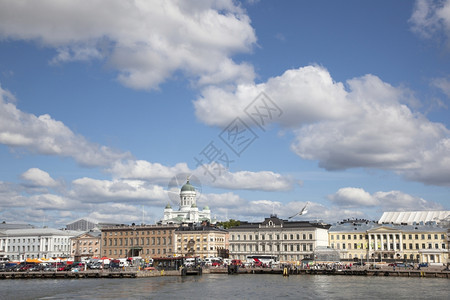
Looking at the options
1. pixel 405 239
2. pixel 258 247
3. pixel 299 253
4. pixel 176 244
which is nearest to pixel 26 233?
pixel 176 244

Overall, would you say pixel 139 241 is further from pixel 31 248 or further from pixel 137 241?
pixel 31 248

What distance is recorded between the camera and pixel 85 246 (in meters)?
144

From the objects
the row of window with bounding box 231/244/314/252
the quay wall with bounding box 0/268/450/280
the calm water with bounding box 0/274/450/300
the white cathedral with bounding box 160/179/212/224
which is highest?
the white cathedral with bounding box 160/179/212/224

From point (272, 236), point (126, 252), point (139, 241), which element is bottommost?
point (126, 252)

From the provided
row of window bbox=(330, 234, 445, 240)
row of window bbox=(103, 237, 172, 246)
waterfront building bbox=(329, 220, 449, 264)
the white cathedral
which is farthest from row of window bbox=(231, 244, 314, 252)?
the white cathedral

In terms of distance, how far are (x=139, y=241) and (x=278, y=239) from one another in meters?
34.8

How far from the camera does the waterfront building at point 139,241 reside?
133250 mm

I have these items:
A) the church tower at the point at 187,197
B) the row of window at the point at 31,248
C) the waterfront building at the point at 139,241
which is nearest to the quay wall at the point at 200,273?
the waterfront building at the point at 139,241

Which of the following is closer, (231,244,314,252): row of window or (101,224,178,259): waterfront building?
(231,244,314,252): row of window

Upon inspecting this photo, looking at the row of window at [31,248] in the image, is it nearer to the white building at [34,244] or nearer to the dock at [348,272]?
the white building at [34,244]

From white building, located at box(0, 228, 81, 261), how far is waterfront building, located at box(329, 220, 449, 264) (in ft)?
245

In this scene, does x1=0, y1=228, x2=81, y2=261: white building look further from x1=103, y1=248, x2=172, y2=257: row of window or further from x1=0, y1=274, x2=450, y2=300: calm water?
x1=0, y1=274, x2=450, y2=300: calm water

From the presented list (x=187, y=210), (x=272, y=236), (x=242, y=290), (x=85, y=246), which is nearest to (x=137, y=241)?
(x=85, y=246)

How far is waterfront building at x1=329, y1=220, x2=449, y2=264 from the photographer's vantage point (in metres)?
113
